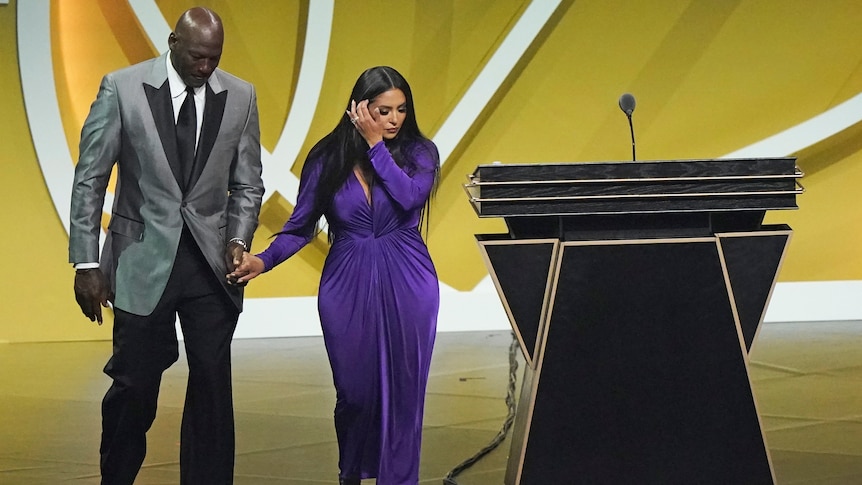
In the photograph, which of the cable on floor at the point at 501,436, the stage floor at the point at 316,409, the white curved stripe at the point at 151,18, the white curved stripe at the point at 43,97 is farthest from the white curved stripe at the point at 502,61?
the cable on floor at the point at 501,436

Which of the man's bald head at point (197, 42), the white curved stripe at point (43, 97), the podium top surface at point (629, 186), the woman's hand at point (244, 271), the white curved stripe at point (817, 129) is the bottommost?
the woman's hand at point (244, 271)

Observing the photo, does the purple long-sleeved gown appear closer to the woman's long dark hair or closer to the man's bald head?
the woman's long dark hair

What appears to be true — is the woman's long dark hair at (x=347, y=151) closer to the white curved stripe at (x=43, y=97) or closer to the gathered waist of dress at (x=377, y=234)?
the gathered waist of dress at (x=377, y=234)

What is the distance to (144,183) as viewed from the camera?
248 cm

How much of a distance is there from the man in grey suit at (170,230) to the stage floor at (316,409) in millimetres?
663

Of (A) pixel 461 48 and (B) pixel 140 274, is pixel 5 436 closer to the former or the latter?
(B) pixel 140 274

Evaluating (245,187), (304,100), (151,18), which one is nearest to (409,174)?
(245,187)

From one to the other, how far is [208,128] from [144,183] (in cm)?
21

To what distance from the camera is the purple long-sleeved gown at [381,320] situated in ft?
8.93

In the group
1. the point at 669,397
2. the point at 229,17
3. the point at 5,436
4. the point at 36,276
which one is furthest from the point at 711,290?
the point at 36,276

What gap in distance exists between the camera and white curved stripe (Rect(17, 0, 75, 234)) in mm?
5781

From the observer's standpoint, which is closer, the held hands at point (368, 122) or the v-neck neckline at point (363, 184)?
the held hands at point (368, 122)

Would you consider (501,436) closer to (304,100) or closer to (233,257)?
(233,257)

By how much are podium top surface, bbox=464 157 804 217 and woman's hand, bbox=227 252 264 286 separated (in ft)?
2.02
